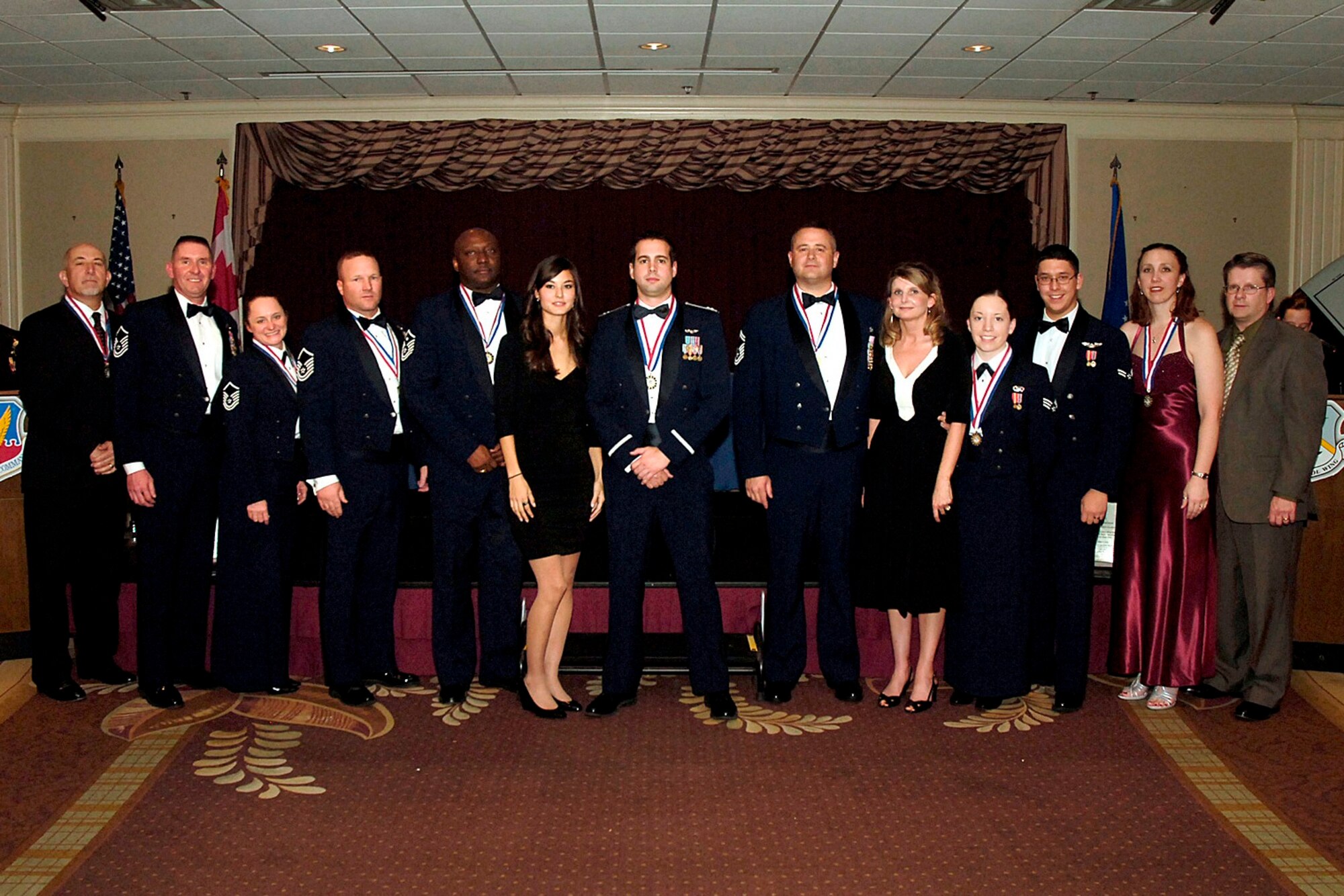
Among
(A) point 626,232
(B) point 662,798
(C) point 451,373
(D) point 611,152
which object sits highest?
(D) point 611,152

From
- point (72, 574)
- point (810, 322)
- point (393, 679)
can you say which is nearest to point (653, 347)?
point (810, 322)

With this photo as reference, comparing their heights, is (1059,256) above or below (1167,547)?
above

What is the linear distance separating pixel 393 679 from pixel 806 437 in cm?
184

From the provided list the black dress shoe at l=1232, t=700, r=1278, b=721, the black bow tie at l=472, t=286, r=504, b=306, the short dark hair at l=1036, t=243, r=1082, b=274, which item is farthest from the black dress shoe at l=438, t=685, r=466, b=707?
the black dress shoe at l=1232, t=700, r=1278, b=721

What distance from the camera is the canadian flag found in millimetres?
7652

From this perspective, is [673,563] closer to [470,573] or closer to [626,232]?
[470,573]

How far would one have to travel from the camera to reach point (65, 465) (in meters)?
4.16

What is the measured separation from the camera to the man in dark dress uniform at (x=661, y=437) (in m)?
3.83

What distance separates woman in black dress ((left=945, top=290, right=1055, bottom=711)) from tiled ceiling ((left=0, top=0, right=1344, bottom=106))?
2736 millimetres

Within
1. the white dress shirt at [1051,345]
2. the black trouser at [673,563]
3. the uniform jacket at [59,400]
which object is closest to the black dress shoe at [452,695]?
the black trouser at [673,563]

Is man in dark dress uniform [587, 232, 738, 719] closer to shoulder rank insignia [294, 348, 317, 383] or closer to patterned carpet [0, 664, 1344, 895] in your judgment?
patterned carpet [0, 664, 1344, 895]

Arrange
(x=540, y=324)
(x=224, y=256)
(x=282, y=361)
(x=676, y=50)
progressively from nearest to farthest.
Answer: (x=540, y=324) → (x=282, y=361) → (x=676, y=50) → (x=224, y=256)

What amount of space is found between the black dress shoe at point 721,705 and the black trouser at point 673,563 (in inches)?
0.8

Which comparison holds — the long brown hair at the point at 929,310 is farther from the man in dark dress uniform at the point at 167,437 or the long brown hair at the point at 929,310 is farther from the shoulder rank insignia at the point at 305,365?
the man in dark dress uniform at the point at 167,437
